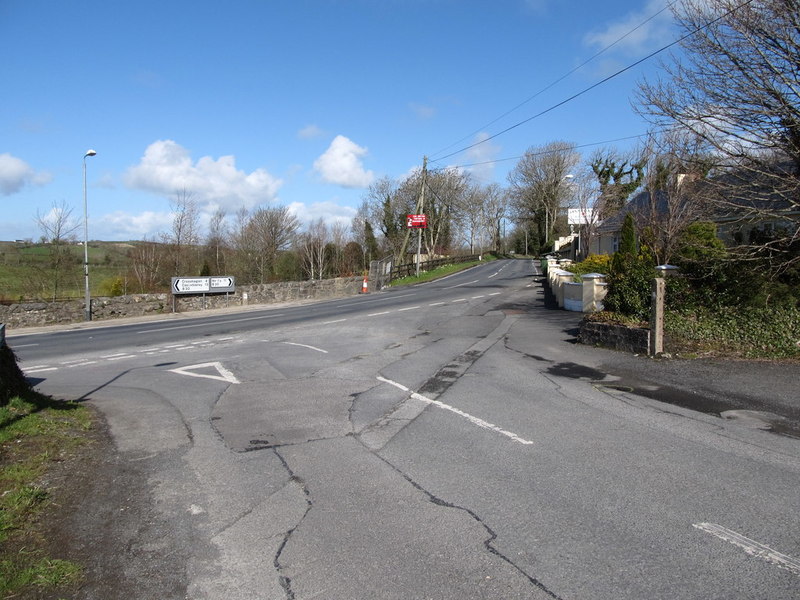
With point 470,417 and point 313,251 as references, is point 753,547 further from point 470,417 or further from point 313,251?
point 313,251

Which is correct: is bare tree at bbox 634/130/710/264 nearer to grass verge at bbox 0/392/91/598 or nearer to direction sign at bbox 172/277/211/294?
grass verge at bbox 0/392/91/598

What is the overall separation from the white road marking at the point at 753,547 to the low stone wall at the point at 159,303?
2961 cm

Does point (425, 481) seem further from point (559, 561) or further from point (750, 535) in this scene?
point (750, 535)

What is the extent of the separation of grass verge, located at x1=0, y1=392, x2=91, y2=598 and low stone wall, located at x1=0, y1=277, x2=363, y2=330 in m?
22.4

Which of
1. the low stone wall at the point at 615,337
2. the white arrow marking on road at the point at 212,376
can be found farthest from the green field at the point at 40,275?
the low stone wall at the point at 615,337

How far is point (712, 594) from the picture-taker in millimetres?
3525

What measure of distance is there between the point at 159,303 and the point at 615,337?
26.2 m

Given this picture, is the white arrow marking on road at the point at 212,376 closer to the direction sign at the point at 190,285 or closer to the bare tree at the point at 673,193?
the bare tree at the point at 673,193

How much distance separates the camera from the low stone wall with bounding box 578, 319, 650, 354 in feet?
41.0

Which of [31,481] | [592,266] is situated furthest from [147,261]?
[31,481]

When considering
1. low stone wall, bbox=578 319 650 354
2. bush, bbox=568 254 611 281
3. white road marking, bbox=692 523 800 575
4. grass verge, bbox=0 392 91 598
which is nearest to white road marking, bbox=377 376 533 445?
white road marking, bbox=692 523 800 575

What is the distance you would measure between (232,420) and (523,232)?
106m

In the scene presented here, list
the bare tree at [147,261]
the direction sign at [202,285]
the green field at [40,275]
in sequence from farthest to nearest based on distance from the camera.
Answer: the bare tree at [147,261]
the direction sign at [202,285]
the green field at [40,275]

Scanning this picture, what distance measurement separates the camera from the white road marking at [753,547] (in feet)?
12.6
